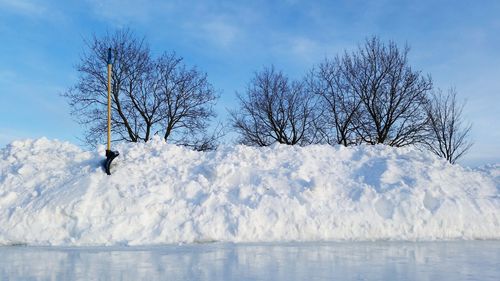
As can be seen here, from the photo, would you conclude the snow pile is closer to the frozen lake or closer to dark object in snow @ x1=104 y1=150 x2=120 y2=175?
dark object in snow @ x1=104 y1=150 x2=120 y2=175

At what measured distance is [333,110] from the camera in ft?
99.1

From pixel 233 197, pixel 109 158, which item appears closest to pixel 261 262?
pixel 233 197

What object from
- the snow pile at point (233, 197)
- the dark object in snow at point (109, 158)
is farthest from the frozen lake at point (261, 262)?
the dark object in snow at point (109, 158)

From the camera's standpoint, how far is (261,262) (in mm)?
6086


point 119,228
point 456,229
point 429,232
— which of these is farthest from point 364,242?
point 119,228

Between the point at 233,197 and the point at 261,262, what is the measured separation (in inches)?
139

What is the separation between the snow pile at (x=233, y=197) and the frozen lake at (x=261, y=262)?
2.26 feet

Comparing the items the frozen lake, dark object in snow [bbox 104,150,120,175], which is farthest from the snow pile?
the frozen lake

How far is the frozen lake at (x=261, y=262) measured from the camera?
5199 millimetres

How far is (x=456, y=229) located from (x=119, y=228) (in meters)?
6.79

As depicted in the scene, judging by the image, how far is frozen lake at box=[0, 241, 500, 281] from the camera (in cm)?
520

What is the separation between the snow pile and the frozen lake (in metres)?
0.69

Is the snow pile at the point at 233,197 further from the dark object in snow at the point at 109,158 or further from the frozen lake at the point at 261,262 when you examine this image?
the frozen lake at the point at 261,262

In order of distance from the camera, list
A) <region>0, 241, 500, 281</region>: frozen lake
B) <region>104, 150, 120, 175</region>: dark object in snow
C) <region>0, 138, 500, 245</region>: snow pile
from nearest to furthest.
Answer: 1. <region>0, 241, 500, 281</region>: frozen lake
2. <region>0, 138, 500, 245</region>: snow pile
3. <region>104, 150, 120, 175</region>: dark object in snow
